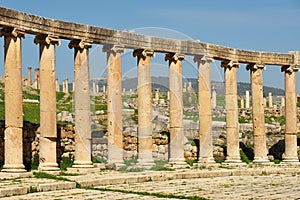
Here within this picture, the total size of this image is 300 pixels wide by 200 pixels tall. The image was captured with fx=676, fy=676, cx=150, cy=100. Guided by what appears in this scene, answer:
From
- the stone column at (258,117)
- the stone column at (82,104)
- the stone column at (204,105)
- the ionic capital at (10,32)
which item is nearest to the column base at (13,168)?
the stone column at (82,104)

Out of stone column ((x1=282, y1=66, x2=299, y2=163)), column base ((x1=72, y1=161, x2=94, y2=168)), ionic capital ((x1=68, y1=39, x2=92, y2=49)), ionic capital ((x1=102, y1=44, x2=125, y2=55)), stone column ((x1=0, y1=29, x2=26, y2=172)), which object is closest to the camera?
stone column ((x1=0, y1=29, x2=26, y2=172))

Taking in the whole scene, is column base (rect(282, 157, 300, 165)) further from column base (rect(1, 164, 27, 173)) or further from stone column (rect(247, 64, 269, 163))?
column base (rect(1, 164, 27, 173))

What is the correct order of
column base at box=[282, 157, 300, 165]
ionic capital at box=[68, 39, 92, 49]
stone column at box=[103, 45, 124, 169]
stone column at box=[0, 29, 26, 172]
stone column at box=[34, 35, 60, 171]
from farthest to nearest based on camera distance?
column base at box=[282, 157, 300, 165], stone column at box=[103, 45, 124, 169], ionic capital at box=[68, 39, 92, 49], stone column at box=[34, 35, 60, 171], stone column at box=[0, 29, 26, 172]

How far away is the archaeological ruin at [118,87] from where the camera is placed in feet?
106

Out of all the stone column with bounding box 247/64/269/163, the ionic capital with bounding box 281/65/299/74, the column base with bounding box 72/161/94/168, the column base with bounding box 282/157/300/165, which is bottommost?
the column base with bounding box 282/157/300/165

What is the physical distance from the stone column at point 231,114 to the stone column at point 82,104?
12152mm

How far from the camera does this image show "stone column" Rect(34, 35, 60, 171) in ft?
112

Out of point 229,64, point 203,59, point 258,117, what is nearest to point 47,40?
point 203,59

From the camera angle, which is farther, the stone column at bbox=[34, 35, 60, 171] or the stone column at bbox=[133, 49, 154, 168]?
the stone column at bbox=[133, 49, 154, 168]

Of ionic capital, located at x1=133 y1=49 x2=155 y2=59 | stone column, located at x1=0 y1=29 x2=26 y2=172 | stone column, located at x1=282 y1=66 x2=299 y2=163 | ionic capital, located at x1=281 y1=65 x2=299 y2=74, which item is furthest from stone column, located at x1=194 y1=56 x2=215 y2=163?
stone column, located at x1=0 y1=29 x2=26 y2=172

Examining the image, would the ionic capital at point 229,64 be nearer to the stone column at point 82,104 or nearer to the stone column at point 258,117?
the stone column at point 258,117

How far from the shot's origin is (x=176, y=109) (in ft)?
137

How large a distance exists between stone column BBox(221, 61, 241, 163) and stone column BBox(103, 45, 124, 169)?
9.37m

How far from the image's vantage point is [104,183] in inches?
1156
